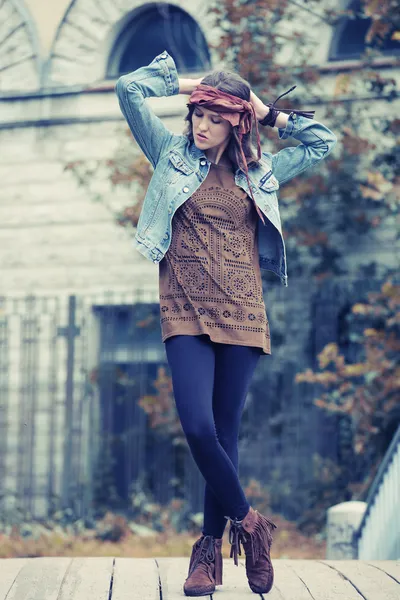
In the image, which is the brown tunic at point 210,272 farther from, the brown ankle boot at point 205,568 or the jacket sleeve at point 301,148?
the brown ankle boot at point 205,568

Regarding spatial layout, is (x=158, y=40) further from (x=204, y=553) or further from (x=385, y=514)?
(x=204, y=553)

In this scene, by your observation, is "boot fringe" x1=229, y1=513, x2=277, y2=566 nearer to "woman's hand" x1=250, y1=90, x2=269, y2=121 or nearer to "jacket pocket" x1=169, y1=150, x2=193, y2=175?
"jacket pocket" x1=169, y1=150, x2=193, y2=175

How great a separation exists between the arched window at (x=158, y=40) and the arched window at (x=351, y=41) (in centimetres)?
120

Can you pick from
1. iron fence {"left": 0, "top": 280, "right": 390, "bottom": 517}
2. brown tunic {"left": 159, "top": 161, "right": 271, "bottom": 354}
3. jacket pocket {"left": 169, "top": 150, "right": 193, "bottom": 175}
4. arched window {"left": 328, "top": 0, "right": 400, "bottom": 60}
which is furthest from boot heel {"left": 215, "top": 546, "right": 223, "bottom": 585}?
arched window {"left": 328, "top": 0, "right": 400, "bottom": 60}

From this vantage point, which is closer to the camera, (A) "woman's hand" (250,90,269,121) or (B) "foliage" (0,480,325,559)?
(A) "woman's hand" (250,90,269,121)

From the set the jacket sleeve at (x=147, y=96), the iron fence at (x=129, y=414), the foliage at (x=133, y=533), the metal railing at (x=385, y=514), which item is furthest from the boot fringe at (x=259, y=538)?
the iron fence at (x=129, y=414)

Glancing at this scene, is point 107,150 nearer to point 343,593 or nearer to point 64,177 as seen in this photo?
point 64,177

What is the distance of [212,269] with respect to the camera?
3.90 metres

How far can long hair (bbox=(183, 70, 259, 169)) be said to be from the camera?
12.9 feet

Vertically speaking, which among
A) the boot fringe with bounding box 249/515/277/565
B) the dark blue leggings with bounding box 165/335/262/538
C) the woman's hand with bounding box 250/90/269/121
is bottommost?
the boot fringe with bounding box 249/515/277/565

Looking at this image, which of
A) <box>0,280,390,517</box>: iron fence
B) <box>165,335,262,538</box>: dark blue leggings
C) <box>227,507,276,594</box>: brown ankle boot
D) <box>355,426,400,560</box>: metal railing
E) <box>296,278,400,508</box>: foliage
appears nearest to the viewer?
<box>165,335,262,538</box>: dark blue leggings

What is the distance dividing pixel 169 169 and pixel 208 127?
24 cm

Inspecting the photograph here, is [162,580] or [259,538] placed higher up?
[259,538]

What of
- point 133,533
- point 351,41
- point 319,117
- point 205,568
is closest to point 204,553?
point 205,568
